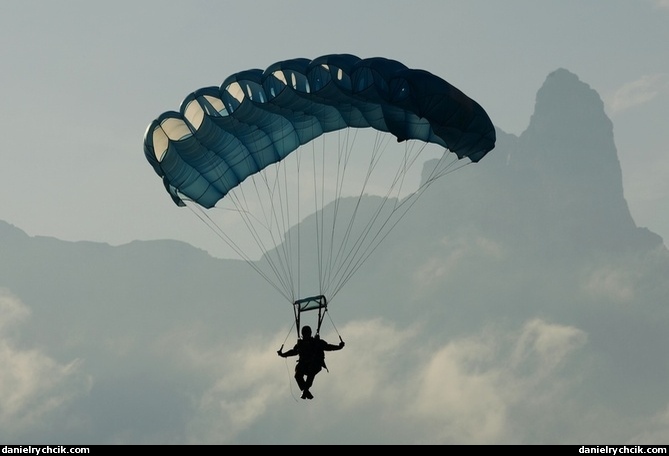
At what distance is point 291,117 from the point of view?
114 feet

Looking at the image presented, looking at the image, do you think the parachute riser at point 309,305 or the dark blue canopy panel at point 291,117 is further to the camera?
the parachute riser at point 309,305

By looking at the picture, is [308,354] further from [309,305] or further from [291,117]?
[291,117]

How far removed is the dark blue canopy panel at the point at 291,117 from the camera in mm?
31297

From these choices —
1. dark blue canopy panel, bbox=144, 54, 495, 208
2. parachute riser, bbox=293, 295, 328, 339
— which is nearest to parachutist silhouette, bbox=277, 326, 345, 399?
parachute riser, bbox=293, 295, 328, 339

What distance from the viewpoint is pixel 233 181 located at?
3672 cm

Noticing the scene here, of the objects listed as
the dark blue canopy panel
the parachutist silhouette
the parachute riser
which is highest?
the dark blue canopy panel

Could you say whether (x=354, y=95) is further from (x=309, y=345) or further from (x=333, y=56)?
(x=309, y=345)

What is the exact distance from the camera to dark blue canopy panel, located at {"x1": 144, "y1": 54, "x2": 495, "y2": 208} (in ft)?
103

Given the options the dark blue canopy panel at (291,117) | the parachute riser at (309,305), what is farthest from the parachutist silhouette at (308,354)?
the dark blue canopy panel at (291,117)

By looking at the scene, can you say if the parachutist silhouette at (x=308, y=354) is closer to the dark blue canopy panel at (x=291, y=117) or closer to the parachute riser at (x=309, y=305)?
the parachute riser at (x=309, y=305)

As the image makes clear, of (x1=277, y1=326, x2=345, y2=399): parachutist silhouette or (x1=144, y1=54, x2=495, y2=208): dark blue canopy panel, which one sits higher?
(x1=144, y1=54, x2=495, y2=208): dark blue canopy panel

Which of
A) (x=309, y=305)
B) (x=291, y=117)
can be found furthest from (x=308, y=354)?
(x=291, y=117)

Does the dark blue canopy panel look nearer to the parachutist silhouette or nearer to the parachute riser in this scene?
the parachute riser
